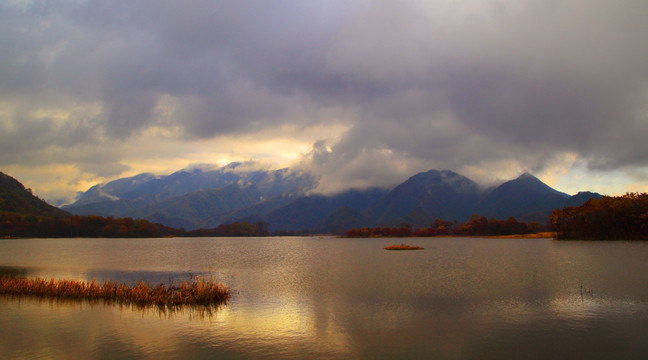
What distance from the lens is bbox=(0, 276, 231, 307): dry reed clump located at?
131 ft

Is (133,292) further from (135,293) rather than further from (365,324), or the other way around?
(365,324)

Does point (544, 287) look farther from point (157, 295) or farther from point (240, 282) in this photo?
point (157, 295)

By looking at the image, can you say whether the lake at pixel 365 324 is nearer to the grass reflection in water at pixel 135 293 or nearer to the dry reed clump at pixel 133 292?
the grass reflection in water at pixel 135 293

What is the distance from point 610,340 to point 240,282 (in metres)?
42.9

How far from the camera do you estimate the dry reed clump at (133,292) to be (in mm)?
39969

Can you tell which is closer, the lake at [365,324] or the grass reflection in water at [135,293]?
the lake at [365,324]

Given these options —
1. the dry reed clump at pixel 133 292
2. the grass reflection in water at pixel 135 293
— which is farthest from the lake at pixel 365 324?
the dry reed clump at pixel 133 292

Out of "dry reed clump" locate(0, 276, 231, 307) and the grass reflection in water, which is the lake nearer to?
the grass reflection in water

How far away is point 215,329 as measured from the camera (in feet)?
98.8

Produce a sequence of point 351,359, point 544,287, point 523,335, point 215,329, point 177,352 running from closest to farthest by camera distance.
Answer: point 351,359 → point 177,352 → point 523,335 → point 215,329 → point 544,287

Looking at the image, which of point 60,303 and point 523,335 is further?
point 60,303

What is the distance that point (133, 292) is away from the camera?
137 ft

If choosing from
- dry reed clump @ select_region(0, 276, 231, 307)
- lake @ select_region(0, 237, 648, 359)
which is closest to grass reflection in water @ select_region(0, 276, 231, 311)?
dry reed clump @ select_region(0, 276, 231, 307)

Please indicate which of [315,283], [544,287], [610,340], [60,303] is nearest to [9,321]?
[60,303]
